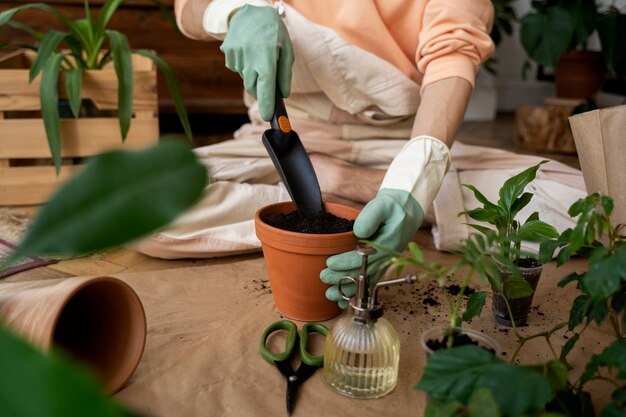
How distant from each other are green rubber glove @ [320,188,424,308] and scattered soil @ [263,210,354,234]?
4 centimetres

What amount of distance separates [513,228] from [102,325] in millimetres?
542

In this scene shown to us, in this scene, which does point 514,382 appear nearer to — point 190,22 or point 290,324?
point 290,324

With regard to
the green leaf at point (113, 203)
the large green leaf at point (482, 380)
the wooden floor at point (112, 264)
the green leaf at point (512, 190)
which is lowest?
the wooden floor at point (112, 264)

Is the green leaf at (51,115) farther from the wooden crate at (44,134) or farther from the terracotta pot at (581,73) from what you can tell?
the terracotta pot at (581,73)

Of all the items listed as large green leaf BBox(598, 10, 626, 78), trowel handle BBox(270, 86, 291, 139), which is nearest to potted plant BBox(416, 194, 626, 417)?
trowel handle BBox(270, 86, 291, 139)

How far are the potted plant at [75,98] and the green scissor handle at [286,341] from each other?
0.64 meters

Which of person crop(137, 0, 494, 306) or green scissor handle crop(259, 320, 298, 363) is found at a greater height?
person crop(137, 0, 494, 306)

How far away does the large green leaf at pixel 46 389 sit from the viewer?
229 mm

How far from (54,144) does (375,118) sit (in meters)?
0.68

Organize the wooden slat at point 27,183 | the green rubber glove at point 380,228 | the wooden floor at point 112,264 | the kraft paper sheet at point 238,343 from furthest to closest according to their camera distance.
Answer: the wooden slat at point 27,183 < the wooden floor at point 112,264 < the green rubber glove at point 380,228 < the kraft paper sheet at point 238,343

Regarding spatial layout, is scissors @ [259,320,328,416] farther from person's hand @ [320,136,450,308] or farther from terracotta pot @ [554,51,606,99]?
terracotta pot @ [554,51,606,99]

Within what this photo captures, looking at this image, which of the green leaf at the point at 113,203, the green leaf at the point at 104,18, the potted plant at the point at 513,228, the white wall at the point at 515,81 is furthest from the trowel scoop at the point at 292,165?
the white wall at the point at 515,81

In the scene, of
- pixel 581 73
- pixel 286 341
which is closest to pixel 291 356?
pixel 286 341

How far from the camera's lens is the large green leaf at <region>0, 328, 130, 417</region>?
0.23 m
